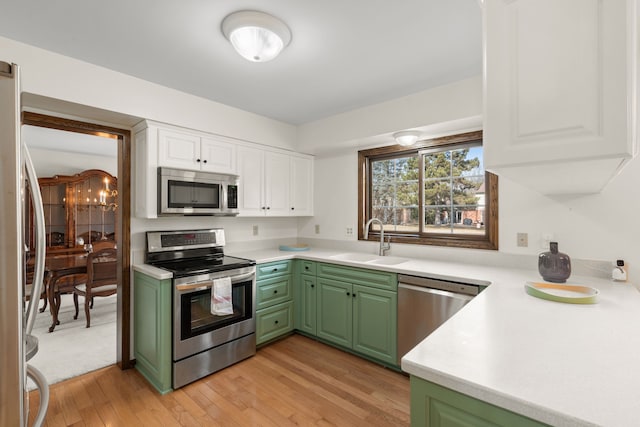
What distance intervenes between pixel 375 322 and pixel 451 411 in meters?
1.77

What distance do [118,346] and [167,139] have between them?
1.86m

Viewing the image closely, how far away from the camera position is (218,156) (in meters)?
2.87

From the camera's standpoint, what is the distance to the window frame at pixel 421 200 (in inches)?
99.5

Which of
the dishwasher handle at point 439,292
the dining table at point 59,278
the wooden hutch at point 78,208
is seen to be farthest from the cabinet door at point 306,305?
the wooden hutch at point 78,208

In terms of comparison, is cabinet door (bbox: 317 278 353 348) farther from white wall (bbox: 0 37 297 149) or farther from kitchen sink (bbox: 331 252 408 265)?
white wall (bbox: 0 37 297 149)

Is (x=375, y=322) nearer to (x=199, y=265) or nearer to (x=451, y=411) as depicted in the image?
(x=199, y=265)

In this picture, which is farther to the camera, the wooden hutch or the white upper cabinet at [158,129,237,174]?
the wooden hutch

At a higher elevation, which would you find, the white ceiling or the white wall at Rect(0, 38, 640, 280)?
the white ceiling

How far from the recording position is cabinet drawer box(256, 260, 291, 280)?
113 inches

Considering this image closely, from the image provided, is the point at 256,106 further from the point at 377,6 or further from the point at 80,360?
the point at 80,360

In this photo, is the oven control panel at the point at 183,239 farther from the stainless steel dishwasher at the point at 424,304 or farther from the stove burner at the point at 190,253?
the stainless steel dishwasher at the point at 424,304

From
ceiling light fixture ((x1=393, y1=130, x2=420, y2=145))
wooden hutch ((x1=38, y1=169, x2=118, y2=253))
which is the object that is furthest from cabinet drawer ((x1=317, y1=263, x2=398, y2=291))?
wooden hutch ((x1=38, y1=169, x2=118, y2=253))

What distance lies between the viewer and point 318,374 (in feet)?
8.03

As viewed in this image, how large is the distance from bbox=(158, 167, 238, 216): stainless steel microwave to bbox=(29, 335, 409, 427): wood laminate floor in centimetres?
138
